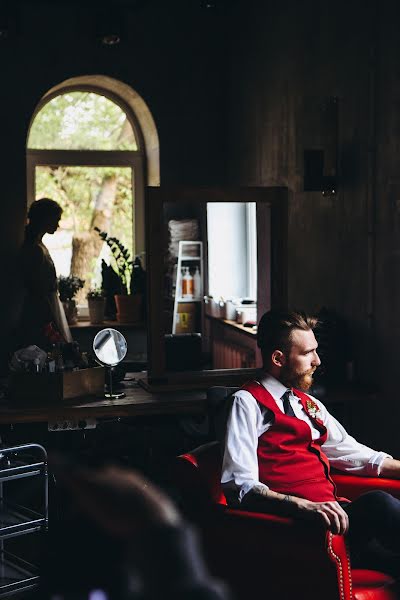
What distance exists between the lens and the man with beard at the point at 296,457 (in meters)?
2.76

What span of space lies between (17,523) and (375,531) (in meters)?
1.55

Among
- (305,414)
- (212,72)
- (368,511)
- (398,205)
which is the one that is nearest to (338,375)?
(398,205)

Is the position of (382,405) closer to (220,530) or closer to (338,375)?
(338,375)

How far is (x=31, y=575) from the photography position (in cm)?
364

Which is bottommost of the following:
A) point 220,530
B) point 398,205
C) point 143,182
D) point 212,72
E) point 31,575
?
point 31,575

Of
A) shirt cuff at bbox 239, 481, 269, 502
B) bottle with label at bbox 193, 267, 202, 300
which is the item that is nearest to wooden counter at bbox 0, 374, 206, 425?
shirt cuff at bbox 239, 481, 269, 502

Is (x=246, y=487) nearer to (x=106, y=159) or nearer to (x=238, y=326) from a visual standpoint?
(x=238, y=326)

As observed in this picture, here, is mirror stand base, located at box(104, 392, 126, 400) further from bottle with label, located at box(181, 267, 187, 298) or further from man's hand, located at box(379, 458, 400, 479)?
bottle with label, located at box(181, 267, 187, 298)

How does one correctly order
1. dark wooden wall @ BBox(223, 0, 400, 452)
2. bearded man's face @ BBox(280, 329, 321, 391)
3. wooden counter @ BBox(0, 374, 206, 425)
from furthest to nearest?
dark wooden wall @ BBox(223, 0, 400, 452)
wooden counter @ BBox(0, 374, 206, 425)
bearded man's face @ BBox(280, 329, 321, 391)

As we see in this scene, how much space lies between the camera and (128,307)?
7199 mm

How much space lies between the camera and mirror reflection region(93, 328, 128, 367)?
13.6 ft

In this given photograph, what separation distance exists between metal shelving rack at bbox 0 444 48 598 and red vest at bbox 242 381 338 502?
0.98 metres

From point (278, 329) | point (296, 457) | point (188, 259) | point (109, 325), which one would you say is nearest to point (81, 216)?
point (109, 325)

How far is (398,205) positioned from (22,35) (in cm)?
393
